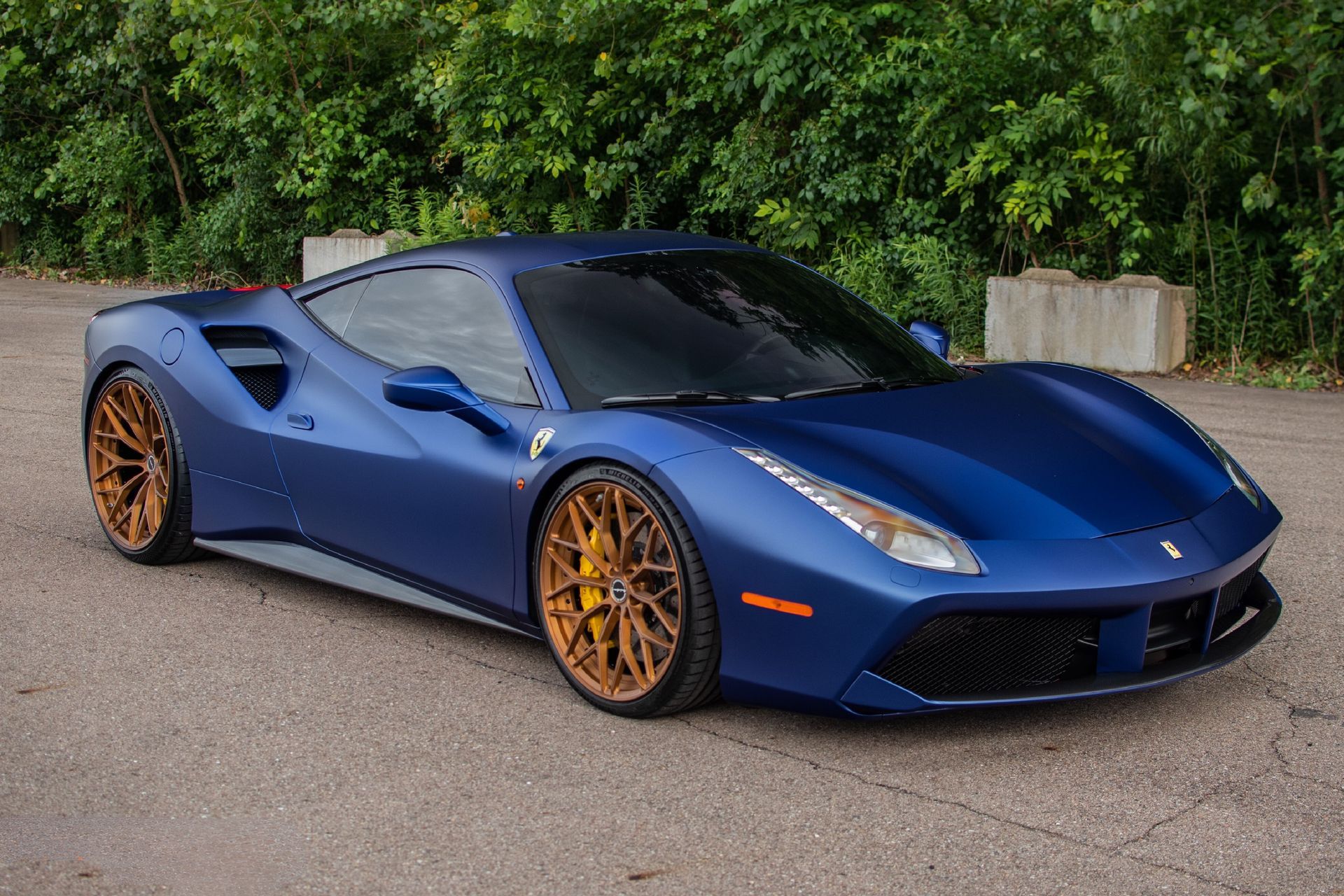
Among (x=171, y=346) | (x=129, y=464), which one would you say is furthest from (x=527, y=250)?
(x=129, y=464)

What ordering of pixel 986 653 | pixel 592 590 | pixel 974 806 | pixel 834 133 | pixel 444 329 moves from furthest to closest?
pixel 834 133, pixel 444 329, pixel 592 590, pixel 986 653, pixel 974 806

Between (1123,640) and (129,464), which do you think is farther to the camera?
(129,464)

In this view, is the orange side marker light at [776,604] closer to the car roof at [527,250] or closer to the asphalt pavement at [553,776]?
the asphalt pavement at [553,776]

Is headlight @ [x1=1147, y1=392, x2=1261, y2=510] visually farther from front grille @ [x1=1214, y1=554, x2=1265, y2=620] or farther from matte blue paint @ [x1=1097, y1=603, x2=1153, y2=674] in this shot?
matte blue paint @ [x1=1097, y1=603, x2=1153, y2=674]

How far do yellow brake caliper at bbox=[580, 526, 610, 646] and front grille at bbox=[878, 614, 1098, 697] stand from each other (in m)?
0.86

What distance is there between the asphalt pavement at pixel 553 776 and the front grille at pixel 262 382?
709 mm

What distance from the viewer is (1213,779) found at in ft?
11.5

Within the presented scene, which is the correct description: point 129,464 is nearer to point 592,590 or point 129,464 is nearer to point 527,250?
point 527,250

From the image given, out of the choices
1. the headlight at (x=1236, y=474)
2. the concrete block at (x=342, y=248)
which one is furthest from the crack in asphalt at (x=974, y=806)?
the concrete block at (x=342, y=248)

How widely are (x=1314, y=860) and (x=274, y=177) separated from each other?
16.6 m

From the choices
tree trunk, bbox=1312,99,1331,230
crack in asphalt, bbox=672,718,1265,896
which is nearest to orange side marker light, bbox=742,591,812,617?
crack in asphalt, bbox=672,718,1265,896

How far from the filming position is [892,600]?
11.2 ft

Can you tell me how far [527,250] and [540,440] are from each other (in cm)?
92

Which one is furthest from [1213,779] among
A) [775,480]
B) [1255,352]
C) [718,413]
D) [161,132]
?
[161,132]
